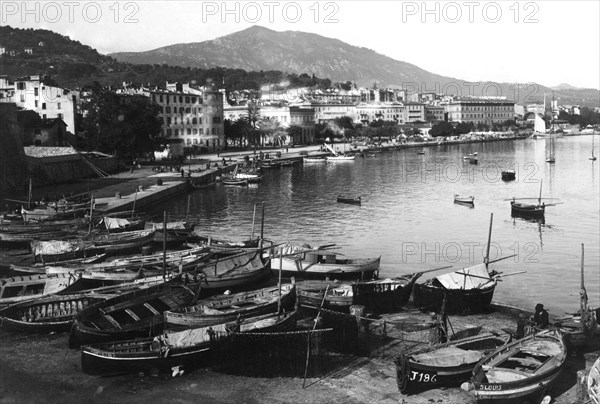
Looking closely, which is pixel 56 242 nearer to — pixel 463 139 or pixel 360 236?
pixel 360 236

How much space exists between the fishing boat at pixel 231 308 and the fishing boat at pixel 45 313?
3354mm

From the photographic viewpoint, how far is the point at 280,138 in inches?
5556

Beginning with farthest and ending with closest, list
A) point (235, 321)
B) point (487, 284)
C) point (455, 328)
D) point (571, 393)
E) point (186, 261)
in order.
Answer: point (186, 261)
point (487, 284)
point (455, 328)
point (235, 321)
point (571, 393)

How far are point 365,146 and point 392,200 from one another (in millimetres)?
80783

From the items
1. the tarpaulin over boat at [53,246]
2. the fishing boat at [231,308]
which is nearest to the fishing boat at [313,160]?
the tarpaulin over boat at [53,246]

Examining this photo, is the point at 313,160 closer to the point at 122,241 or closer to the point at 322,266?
the point at 122,241

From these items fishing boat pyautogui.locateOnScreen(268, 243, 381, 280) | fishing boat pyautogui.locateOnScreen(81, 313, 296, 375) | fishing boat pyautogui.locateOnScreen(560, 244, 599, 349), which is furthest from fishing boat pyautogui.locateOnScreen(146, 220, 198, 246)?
fishing boat pyautogui.locateOnScreen(560, 244, 599, 349)

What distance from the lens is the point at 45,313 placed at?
74.7 feet

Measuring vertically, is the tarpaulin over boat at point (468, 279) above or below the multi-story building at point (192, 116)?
below

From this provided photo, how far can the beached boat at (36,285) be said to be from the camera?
24938 millimetres

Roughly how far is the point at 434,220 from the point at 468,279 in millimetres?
24829

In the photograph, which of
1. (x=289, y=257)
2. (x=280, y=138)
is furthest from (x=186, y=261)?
(x=280, y=138)

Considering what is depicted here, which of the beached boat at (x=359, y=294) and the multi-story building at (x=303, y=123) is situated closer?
the beached boat at (x=359, y=294)

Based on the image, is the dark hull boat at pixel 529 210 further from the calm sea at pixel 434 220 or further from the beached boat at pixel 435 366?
the beached boat at pixel 435 366
